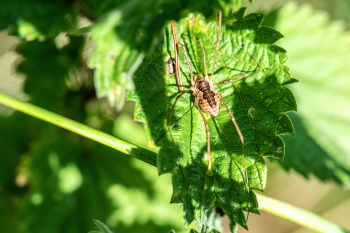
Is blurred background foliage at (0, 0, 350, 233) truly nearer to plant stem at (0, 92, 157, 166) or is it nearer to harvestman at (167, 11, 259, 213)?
plant stem at (0, 92, 157, 166)

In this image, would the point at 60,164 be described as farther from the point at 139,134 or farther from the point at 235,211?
the point at 235,211

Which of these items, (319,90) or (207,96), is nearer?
(207,96)

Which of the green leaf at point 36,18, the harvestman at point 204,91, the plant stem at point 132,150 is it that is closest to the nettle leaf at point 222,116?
the harvestman at point 204,91

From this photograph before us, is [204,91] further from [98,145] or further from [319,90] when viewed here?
[98,145]

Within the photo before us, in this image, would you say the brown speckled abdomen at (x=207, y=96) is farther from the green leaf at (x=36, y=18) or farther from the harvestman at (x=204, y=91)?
the green leaf at (x=36, y=18)

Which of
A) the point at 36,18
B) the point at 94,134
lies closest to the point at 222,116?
the point at 94,134

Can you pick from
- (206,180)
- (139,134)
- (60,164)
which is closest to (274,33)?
(206,180)
